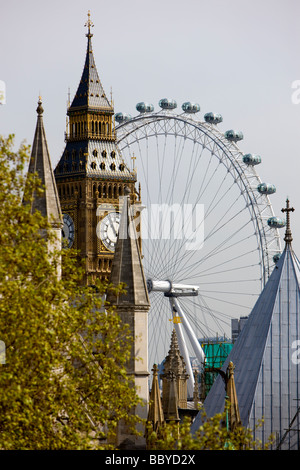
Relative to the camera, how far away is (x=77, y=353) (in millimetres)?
50406

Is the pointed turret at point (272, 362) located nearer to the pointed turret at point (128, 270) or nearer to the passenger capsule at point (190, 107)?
the pointed turret at point (128, 270)

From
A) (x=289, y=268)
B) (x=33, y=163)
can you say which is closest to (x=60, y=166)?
(x=289, y=268)

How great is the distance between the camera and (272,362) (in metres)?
77.7

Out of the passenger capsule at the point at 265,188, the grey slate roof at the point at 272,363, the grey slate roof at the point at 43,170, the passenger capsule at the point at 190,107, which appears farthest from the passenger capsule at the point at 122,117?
the grey slate roof at the point at 43,170

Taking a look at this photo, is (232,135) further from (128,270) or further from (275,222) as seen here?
(128,270)

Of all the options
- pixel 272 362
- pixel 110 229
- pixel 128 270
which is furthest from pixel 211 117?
pixel 128 270

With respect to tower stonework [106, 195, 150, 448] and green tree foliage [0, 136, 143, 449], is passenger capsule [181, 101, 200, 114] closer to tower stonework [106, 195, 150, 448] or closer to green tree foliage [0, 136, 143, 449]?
tower stonework [106, 195, 150, 448]

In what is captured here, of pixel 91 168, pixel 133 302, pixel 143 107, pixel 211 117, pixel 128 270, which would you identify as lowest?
pixel 133 302

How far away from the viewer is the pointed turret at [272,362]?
249 feet

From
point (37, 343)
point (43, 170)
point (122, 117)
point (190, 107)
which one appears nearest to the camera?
point (37, 343)

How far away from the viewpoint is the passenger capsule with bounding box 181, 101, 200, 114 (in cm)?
16525

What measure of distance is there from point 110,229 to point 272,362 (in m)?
54.4
